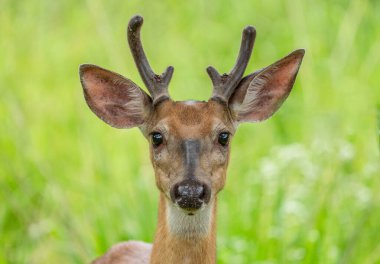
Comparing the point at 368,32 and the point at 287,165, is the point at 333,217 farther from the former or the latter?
the point at 368,32

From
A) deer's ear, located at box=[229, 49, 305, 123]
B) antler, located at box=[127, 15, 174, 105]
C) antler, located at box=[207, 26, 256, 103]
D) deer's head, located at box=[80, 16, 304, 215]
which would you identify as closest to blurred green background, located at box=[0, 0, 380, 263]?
deer's ear, located at box=[229, 49, 305, 123]

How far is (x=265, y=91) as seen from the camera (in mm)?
5684

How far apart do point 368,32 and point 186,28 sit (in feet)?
5.11

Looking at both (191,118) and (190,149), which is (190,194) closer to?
(190,149)

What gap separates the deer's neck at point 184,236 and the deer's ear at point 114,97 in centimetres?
42

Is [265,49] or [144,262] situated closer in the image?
[144,262]

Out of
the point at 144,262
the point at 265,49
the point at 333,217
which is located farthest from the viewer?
the point at 265,49

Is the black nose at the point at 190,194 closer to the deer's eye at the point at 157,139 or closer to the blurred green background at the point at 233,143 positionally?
the deer's eye at the point at 157,139

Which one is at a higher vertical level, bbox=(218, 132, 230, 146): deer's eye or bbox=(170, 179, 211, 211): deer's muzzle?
bbox=(218, 132, 230, 146): deer's eye

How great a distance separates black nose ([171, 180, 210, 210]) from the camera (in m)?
4.93

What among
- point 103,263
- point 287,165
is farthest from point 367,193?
point 103,263

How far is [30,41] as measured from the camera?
964 centimetres

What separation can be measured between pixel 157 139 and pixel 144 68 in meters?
0.31

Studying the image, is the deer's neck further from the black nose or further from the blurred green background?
the blurred green background
